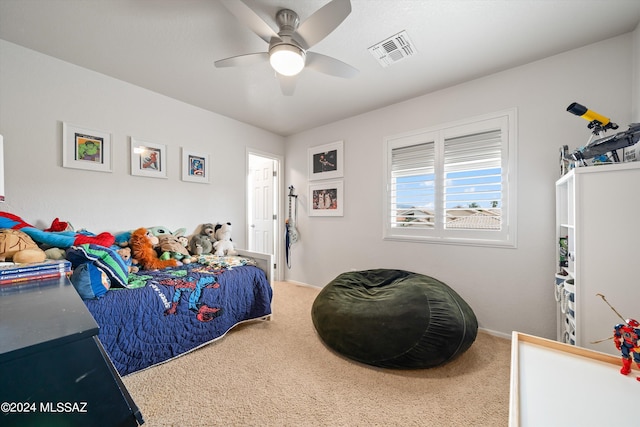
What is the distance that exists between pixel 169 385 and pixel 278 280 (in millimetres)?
2611

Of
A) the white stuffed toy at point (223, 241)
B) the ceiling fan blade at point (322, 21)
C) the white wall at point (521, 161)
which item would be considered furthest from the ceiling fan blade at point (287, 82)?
the white stuffed toy at point (223, 241)

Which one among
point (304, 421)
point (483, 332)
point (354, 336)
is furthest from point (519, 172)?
point (304, 421)

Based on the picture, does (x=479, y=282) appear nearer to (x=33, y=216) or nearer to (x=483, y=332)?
(x=483, y=332)

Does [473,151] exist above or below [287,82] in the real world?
below

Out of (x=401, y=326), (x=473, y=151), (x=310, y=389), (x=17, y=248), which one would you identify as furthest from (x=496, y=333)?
(x=17, y=248)

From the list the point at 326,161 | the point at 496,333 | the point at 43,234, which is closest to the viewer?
the point at 43,234

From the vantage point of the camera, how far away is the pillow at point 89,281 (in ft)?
5.18

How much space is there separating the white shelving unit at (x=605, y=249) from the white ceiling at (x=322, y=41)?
46.9 inches

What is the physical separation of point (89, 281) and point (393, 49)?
9.07 feet

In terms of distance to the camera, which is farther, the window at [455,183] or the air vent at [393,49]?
the window at [455,183]

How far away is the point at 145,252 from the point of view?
243 cm

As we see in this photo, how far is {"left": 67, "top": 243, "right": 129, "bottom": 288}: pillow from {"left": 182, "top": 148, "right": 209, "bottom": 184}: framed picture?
1.38m

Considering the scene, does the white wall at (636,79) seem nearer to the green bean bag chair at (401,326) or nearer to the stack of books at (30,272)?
the green bean bag chair at (401,326)

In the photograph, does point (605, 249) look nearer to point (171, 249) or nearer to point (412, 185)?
point (412, 185)
